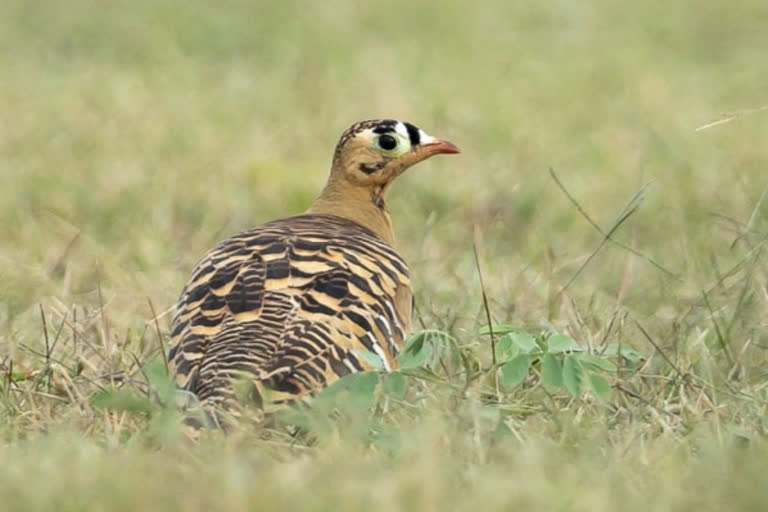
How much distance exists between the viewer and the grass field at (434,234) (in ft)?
12.5

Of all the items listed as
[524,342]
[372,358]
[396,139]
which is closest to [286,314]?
[372,358]

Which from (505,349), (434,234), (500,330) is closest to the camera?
(505,349)

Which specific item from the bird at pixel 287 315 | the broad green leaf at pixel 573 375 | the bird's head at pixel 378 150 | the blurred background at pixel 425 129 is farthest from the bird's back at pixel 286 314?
the bird's head at pixel 378 150

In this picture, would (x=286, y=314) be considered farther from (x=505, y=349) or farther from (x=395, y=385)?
(x=505, y=349)

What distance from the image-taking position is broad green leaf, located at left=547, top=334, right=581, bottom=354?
4.57 m

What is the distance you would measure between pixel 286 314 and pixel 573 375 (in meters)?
0.69

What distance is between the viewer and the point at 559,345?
4.60 metres

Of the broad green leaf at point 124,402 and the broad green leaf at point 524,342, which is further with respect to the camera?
the broad green leaf at point 524,342

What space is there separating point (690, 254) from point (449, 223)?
3.82 feet

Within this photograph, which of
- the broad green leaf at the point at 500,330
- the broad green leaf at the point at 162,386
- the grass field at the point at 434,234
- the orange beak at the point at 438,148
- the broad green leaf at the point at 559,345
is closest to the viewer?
the grass field at the point at 434,234

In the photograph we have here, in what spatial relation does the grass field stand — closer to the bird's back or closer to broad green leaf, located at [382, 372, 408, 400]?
broad green leaf, located at [382, 372, 408, 400]

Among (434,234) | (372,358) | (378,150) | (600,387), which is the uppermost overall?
(378,150)

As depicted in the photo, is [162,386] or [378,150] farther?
[378,150]

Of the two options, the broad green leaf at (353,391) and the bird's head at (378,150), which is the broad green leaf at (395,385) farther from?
the bird's head at (378,150)
